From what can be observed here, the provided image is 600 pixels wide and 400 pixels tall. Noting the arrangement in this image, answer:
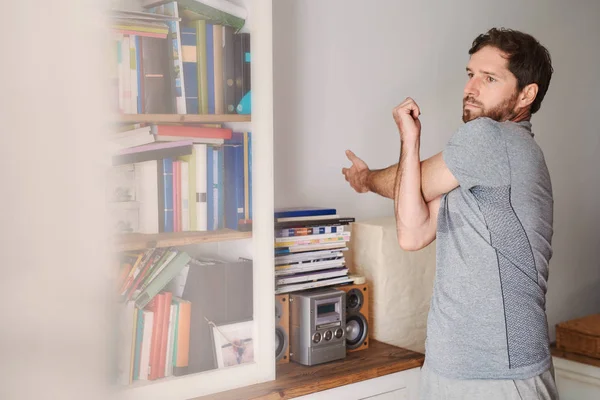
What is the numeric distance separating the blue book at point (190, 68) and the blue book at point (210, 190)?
130mm

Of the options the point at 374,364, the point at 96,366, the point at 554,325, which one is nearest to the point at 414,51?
the point at 374,364

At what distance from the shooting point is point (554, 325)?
3785 millimetres

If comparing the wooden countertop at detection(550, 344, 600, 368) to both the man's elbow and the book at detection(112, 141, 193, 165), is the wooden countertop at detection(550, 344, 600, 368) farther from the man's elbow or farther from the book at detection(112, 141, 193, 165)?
the book at detection(112, 141, 193, 165)

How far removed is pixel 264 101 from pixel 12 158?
31.4 inches

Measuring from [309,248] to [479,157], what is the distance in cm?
78

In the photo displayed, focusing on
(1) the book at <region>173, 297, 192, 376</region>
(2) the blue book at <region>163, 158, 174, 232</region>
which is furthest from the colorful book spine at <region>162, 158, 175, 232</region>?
(1) the book at <region>173, 297, 192, 376</region>

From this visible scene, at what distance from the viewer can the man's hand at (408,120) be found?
199cm

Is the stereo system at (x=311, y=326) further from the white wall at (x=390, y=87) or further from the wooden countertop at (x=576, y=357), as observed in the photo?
the wooden countertop at (x=576, y=357)

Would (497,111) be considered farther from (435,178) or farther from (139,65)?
(139,65)

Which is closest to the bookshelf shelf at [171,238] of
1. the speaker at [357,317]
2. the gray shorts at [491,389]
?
the speaker at [357,317]

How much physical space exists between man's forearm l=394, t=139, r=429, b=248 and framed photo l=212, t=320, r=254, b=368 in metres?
0.53

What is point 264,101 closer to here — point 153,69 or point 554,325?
point 153,69

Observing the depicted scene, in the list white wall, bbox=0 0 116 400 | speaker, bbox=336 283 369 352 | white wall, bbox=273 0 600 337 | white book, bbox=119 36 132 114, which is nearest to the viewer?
white wall, bbox=0 0 116 400

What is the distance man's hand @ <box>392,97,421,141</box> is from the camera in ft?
6.54
